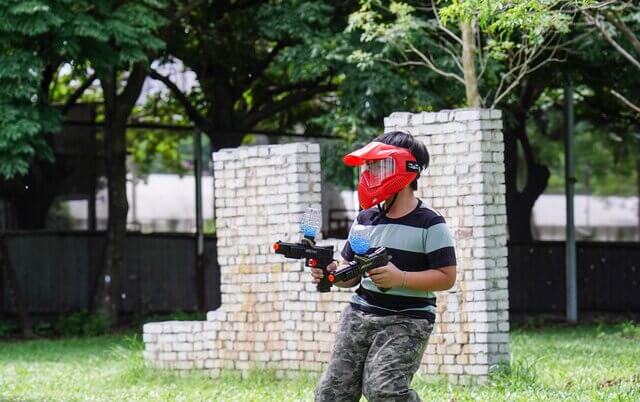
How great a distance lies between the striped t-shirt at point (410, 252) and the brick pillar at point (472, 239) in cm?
386

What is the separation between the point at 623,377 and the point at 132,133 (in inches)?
713

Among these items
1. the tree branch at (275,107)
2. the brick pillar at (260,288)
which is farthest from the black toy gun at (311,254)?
the tree branch at (275,107)

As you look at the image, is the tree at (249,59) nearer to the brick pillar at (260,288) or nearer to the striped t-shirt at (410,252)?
the brick pillar at (260,288)

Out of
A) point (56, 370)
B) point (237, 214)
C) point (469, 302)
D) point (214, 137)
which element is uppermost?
point (214, 137)

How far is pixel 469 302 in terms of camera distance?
9.77 meters

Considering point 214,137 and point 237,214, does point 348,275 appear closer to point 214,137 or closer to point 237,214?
point 237,214

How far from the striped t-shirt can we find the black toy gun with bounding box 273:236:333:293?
0.82ft

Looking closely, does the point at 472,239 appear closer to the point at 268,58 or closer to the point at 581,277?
the point at 268,58

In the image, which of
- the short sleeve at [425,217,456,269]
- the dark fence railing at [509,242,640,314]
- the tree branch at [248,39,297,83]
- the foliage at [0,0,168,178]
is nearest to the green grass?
the foliage at [0,0,168,178]

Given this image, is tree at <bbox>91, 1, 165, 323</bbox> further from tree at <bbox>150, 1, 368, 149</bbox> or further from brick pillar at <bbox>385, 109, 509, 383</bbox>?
brick pillar at <bbox>385, 109, 509, 383</bbox>

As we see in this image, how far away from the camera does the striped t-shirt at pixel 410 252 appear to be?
Result: 5730 millimetres

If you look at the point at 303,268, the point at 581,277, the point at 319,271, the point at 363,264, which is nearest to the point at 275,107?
the point at 581,277

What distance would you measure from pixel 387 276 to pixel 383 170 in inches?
22.3

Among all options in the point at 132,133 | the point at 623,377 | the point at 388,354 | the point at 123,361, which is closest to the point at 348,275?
the point at 388,354
